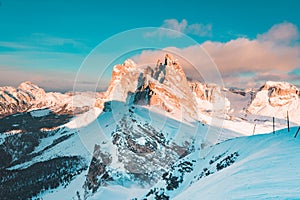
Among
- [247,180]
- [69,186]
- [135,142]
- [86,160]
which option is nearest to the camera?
[247,180]

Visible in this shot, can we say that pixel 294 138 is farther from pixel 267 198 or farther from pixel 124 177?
pixel 124 177

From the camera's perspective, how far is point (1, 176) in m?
191

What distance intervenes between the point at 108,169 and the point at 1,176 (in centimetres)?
A: 14840

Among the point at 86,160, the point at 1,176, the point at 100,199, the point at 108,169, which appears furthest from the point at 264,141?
the point at 1,176

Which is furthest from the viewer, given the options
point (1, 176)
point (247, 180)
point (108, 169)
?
point (1, 176)

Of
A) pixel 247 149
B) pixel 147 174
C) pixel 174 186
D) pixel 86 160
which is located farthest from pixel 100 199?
pixel 86 160

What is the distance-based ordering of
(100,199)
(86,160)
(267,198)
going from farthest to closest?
(86,160)
(100,199)
(267,198)

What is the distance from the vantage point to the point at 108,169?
83.8 meters

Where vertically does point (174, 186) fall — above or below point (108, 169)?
above

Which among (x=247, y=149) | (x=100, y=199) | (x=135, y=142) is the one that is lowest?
(x=100, y=199)

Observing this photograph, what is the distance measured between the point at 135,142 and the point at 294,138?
75.4 m

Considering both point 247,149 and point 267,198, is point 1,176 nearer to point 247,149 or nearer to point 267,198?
point 247,149

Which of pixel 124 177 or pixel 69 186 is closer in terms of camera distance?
pixel 124 177

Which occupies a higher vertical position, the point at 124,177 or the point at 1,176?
the point at 124,177
